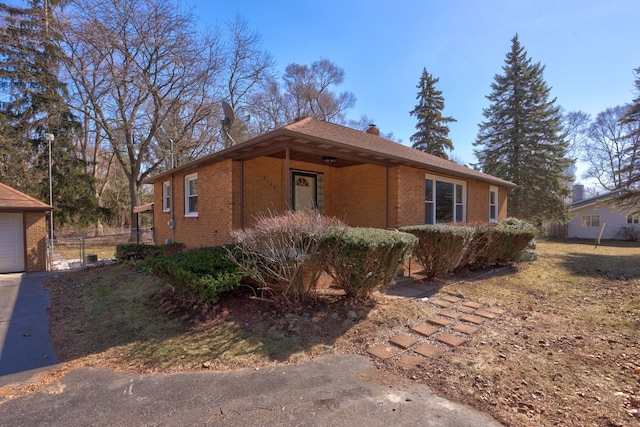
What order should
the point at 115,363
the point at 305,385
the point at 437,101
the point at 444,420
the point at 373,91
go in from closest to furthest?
1. the point at 444,420
2. the point at 305,385
3. the point at 115,363
4. the point at 373,91
5. the point at 437,101

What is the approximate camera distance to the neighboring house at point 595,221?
78.2 feet

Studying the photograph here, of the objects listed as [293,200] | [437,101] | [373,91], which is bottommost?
[293,200]

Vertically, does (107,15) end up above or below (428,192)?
above

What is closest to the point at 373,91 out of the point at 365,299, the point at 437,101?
the point at 437,101

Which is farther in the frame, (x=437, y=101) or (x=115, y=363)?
(x=437, y=101)

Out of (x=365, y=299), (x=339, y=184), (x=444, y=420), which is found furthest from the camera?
(x=339, y=184)

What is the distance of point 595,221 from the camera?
25.2m

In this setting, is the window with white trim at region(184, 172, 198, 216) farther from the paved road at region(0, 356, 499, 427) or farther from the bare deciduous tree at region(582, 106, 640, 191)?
the bare deciduous tree at region(582, 106, 640, 191)

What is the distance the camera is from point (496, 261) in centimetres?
904

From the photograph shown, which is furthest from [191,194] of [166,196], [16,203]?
[16,203]

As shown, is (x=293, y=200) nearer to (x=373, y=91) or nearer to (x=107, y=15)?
(x=373, y=91)

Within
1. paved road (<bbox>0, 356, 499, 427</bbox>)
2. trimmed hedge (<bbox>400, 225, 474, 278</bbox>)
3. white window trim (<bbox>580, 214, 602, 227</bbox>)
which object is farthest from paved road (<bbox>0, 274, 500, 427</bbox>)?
white window trim (<bbox>580, 214, 602, 227</bbox>)

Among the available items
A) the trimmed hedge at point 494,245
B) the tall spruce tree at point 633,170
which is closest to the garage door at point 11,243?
the trimmed hedge at point 494,245

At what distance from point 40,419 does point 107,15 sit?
2091cm
